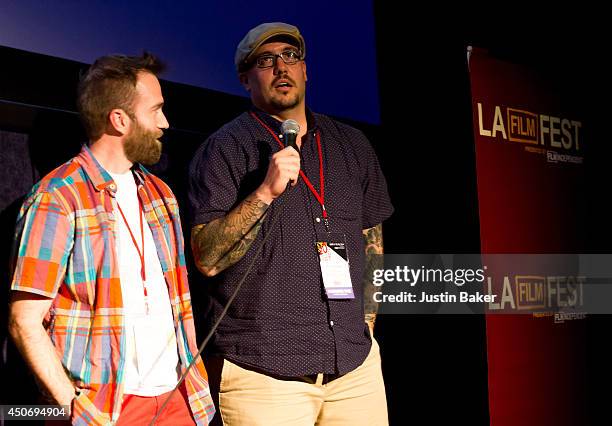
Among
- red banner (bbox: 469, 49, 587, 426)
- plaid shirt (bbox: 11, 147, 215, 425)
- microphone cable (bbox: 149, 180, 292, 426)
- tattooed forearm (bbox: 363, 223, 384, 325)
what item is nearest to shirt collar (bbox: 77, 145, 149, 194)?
plaid shirt (bbox: 11, 147, 215, 425)

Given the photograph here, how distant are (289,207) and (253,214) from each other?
191mm

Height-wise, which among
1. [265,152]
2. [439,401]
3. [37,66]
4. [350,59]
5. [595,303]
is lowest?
[439,401]

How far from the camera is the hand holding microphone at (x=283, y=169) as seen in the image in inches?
79.7

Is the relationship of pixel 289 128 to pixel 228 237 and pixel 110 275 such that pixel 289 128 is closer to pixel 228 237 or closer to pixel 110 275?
pixel 228 237

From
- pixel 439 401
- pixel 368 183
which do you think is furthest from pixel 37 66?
pixel 439 401

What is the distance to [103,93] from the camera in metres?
1.96

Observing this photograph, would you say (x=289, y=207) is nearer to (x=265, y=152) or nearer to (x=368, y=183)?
(x=265, y=152)

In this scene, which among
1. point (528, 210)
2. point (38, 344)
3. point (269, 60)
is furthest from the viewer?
point (528, 210)

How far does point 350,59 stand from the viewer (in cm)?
314

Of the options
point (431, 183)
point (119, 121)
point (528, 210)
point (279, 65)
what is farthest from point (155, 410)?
point (528, 210)

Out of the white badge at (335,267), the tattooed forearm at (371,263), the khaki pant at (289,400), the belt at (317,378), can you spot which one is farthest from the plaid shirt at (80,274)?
the tattooed forearm at (371,263)

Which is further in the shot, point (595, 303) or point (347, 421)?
point (595, 303)

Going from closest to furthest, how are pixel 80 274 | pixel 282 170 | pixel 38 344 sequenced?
1. pixel 38 344
2. pixel 80 274
3. pixel 282 170

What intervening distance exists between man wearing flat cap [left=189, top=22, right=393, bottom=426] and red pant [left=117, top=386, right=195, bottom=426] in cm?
23
